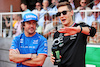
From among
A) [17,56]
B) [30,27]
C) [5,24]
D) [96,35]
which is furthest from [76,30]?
[5,24]

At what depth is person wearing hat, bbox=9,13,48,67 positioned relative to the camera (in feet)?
10.6

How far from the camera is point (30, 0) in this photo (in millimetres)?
10195

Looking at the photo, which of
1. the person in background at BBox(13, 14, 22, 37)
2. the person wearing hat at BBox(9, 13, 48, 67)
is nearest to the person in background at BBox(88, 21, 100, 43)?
the person wearing hat at BBox(9, 13, 48, 67)

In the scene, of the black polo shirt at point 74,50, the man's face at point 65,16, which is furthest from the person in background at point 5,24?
the black polo shirt at point 74,50

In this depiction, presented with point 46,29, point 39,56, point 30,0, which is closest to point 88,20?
point 46,29

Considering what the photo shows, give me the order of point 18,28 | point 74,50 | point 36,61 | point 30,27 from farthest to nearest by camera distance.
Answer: point 18,28 < point 30,27 < point 36,61 < point 74,50

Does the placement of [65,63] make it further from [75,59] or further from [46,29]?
[46,29]

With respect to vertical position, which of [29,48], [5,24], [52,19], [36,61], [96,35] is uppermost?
[52,19]

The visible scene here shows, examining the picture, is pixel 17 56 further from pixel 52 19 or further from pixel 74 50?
pixel 52 19

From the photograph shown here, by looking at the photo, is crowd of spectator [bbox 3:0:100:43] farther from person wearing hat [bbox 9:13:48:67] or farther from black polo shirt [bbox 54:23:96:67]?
black polo shirt [bbox 54:23:96:67]

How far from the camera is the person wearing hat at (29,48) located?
3.24 metres

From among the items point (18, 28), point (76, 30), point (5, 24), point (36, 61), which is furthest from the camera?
point (5, 24)

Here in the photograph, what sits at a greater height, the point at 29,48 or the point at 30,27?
the point at 30,27

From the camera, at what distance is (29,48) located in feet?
10.7
